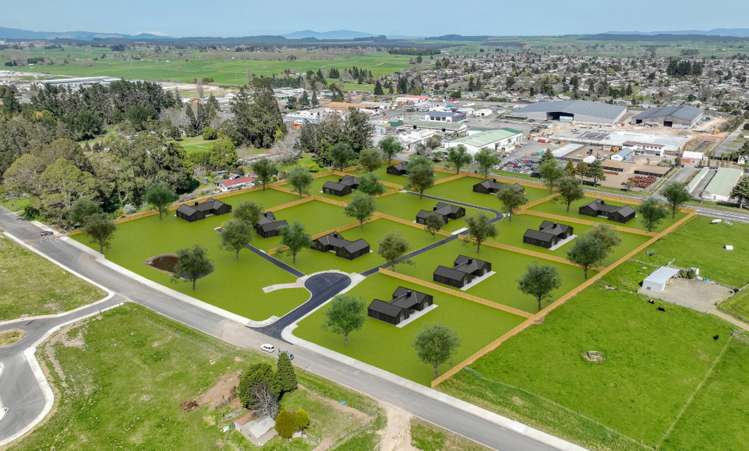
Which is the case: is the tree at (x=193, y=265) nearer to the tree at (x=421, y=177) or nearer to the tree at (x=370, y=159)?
the tree at (x=421, y=177)

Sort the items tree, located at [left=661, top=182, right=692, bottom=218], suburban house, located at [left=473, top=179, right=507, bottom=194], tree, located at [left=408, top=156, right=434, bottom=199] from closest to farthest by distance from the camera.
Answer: tree, located at [left=661, top=182, right=692, bottom=218], tree, located at [left=408, top=156, right=434, bottom=199], suburban house, located at [left=473, top=179, right=507, bottom=194]

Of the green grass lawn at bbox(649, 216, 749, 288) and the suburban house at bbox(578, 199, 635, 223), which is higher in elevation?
the suburban house at bbox(578, 199, 635, 223)

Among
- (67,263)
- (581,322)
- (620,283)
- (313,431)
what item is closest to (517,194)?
(620,283)

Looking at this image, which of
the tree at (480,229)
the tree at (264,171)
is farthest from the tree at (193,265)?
the tree at (264,171)

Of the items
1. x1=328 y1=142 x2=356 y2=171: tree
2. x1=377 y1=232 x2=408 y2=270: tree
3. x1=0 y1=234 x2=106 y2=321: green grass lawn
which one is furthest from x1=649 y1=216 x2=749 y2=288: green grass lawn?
x1=0 y1=234 x2=106 y2=321: green grass lawn

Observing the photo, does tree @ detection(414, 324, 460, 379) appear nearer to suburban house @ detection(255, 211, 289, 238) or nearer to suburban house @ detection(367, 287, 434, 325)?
suburban house @ detection(367, 287, 434, 325)

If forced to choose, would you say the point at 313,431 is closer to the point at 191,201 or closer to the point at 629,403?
the point at 629,403

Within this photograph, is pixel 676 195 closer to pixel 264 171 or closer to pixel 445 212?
pixel 445 212
